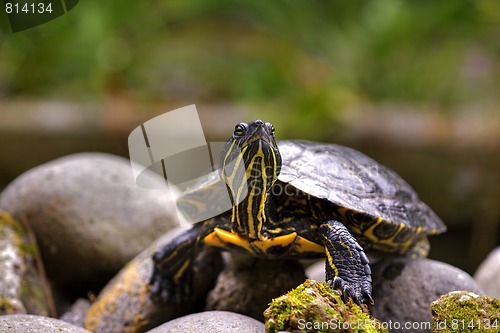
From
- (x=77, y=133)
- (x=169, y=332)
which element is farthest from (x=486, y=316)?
(x=77, y=133)

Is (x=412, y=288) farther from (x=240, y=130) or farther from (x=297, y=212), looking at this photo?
(x=240, y=130)

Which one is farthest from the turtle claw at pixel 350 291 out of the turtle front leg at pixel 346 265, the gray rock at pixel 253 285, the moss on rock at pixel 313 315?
the gray rock at pixel 253 285

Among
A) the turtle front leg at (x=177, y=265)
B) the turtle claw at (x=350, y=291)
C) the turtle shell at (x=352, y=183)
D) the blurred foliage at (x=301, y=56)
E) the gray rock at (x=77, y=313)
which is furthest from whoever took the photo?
the blurred foliage at (x=301, y=56)

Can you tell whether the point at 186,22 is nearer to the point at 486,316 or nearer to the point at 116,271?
the point at 116,271

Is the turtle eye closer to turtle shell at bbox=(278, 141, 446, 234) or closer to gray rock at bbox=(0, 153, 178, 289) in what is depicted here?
turtle shell at bbox=(278, 141, 446, 234)

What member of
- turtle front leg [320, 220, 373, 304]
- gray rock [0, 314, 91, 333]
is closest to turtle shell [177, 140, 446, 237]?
turtle front leg [320, 220, 373, 304]

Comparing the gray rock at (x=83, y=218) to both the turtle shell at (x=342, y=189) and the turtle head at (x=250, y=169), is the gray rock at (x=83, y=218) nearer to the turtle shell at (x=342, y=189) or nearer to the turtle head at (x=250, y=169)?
the turtle shell at (x=342, y=189)

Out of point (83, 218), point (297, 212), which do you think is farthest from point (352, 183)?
point (83, 218)
